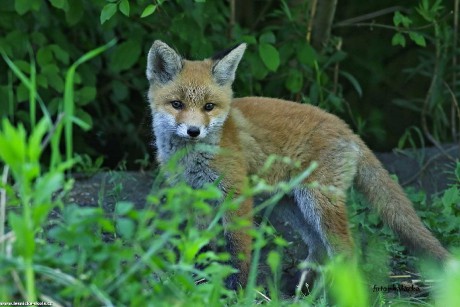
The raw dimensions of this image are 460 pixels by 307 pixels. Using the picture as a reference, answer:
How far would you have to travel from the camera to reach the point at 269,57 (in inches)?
261

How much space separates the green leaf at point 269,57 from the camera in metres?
6.61

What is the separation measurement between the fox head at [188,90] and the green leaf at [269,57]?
34.4 inches

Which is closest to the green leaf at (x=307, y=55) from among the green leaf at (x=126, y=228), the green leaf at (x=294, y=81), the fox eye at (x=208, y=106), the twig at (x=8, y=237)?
the green leaf at (x=294, y=81)

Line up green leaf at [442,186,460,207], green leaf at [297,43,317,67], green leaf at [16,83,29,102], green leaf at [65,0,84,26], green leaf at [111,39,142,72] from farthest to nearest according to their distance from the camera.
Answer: green leaf at [297,43,317,67], green leaf at [111,39,142,72], green leaf at [16,83,29,102], green leaf at [65,0,84,26], green leaf at [442,186,460,207]

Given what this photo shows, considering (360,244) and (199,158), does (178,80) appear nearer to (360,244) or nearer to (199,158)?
(199,158)

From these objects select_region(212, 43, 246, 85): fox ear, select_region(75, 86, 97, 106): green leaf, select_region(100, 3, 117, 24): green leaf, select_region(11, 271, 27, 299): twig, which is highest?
select_region(100, 3, 117, 24): green leaf

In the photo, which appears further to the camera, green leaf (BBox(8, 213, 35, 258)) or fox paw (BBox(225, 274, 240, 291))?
fox paw (BBox(225, 274, 240, 291))

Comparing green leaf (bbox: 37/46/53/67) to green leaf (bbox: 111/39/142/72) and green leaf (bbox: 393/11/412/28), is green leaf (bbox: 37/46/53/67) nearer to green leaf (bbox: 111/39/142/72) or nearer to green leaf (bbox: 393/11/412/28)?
green leaf (bbox: 111/39/142/72)

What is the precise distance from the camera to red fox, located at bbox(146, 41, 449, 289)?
5465mm

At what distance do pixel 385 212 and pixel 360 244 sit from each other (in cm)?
52

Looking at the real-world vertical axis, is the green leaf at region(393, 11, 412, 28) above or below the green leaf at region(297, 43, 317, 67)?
above

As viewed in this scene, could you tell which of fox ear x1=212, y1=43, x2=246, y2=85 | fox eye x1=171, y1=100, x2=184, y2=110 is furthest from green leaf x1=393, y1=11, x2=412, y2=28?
fox eye x1=171, y1=100, x2=184, y2=110

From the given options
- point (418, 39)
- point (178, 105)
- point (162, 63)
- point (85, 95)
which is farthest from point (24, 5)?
point (418, 39)

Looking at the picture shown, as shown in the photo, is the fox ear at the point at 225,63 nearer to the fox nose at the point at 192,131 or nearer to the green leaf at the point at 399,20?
the fox nose at the point at 192,131
